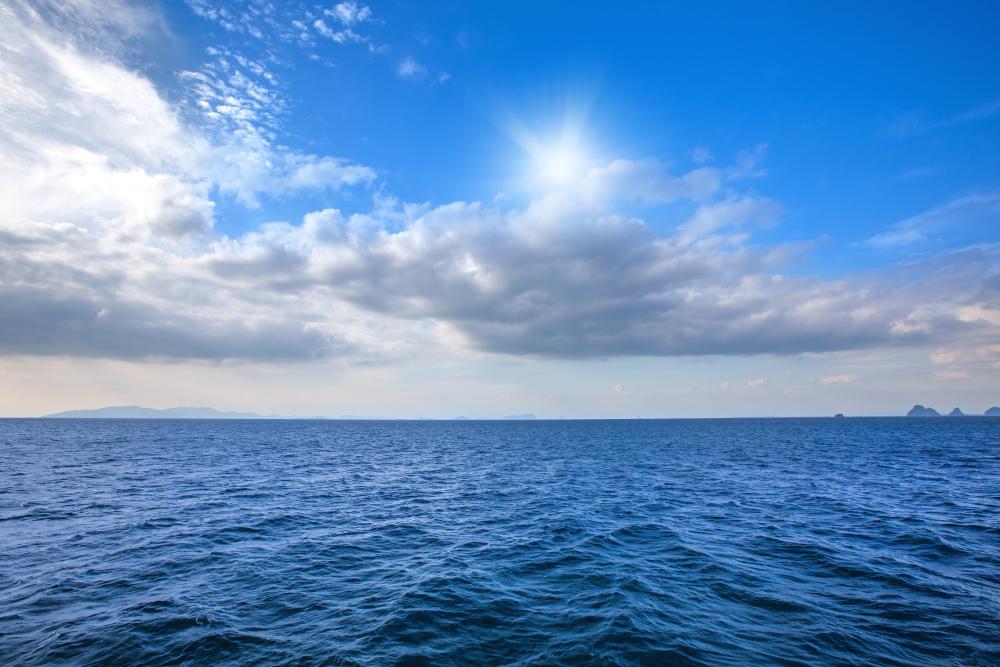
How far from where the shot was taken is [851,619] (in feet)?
52.0

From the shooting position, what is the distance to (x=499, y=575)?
66.4 feet

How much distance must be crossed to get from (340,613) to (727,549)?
19.5 meters

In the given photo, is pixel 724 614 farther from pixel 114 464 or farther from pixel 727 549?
pixel 114 464

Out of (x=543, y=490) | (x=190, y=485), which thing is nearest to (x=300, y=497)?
(x=190, y=485)

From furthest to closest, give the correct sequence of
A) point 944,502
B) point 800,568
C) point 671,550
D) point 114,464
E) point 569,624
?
point 114,464 < point 944,502 < point 671,550 < point 800,568 < point 569,624

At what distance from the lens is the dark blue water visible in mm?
14078

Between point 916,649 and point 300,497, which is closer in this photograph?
point 916,649

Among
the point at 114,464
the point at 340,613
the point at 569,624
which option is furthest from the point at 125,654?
the point at 114,464

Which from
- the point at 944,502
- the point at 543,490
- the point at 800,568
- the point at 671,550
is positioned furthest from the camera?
the point at 543,490

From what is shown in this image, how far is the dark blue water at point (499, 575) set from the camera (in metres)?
14.1

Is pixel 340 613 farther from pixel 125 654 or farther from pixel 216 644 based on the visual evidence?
pixel 125 654

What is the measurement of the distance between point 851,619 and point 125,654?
23861mm

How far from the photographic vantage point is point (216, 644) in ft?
46.3

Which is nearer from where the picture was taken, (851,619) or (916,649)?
(916,649)
